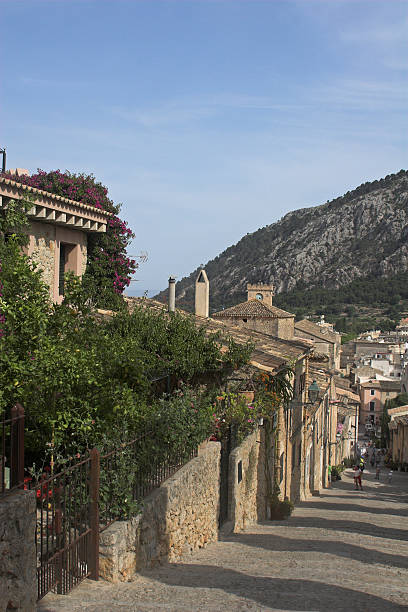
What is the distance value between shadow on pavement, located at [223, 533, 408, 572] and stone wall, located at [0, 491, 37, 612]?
207 inches

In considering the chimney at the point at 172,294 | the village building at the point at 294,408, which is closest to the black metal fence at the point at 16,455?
the village building at the point at 294,408

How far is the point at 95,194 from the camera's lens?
1641 cm

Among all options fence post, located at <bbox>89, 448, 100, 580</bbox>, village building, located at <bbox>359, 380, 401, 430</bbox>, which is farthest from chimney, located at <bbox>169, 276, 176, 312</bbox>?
village building, located at <bbox>359, 380, 401, 430</bbox>

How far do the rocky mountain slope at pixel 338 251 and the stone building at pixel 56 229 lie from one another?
122074 mm

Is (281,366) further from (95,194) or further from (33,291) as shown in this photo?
(33,291)

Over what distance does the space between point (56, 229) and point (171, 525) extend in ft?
24.4

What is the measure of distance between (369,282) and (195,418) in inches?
5786

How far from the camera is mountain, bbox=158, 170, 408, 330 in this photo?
5802 inches

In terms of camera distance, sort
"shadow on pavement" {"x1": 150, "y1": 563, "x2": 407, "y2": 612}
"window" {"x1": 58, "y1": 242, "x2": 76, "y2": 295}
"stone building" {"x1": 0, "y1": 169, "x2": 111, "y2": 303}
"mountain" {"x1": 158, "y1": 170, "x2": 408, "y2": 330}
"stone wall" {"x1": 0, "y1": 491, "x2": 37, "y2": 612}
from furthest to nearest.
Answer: "mountain" {"x1": 158, "y1": 170, "x2": 408, "y2": 330} < "window" {"x1": 58, "y1": 242, "x2": 76, "y2": 295} < "stone building" {"x1": 0, "y1": 169, "x2": 111, "y2": 303} < "shadow on pavement" {"x1": 150, "y1": 563, "x2": 407, "y2": 612} < "stone wall" {"x1": 0, "y1": 491, "x2": 37, "y2": 612}

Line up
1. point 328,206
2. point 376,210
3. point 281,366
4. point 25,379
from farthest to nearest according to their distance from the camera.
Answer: point 328,206
point 376,210
point 281,366
point 25,379

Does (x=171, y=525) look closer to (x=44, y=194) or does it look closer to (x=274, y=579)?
(x=274, y=579)

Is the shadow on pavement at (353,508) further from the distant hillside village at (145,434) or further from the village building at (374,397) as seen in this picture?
the village building at (374,397)

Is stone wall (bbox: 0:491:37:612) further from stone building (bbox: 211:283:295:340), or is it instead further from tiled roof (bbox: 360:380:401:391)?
tiled roof (bbox: 360:380:401:391)

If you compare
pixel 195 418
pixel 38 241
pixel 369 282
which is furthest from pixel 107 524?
pixel 369 282
